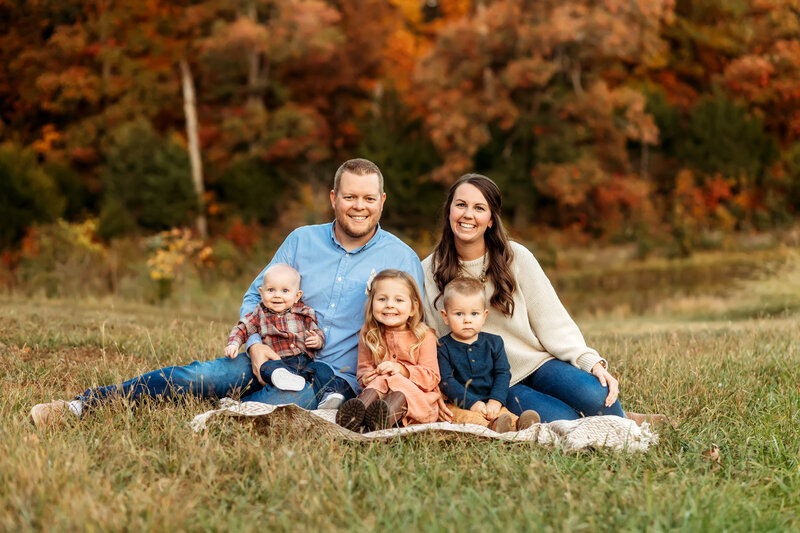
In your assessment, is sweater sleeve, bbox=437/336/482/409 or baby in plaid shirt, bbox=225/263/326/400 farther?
baby in plaid shirt, bbox=225/263/326/400

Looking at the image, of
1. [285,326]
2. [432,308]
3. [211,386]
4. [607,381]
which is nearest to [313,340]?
[285,326]

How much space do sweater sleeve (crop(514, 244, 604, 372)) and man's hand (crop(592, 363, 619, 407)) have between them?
12cm

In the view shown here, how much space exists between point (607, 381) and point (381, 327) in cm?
131

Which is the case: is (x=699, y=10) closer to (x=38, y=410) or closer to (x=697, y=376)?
(x=697, y=376)

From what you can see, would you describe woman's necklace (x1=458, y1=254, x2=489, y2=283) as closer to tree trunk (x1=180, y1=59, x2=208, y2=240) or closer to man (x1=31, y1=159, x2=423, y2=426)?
man (x1=31, y1=159, x2=423, y2=426)

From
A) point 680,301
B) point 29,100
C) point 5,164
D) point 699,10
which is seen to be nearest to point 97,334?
point 680,301

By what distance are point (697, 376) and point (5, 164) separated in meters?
19.3

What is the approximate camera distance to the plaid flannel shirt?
455cm

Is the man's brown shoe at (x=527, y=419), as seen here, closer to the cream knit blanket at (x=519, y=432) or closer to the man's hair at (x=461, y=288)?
the cream knit blanket at (x=519, y=432)

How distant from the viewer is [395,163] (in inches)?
955

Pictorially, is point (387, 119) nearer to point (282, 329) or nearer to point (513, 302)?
point (513, 302)

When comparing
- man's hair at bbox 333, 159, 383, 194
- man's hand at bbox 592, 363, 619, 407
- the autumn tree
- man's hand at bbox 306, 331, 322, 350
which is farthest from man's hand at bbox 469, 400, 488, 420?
the autumn tree

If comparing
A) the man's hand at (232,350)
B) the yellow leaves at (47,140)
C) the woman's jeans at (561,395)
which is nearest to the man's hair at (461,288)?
the woman's jeans at (561,395)

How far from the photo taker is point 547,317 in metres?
4.69
